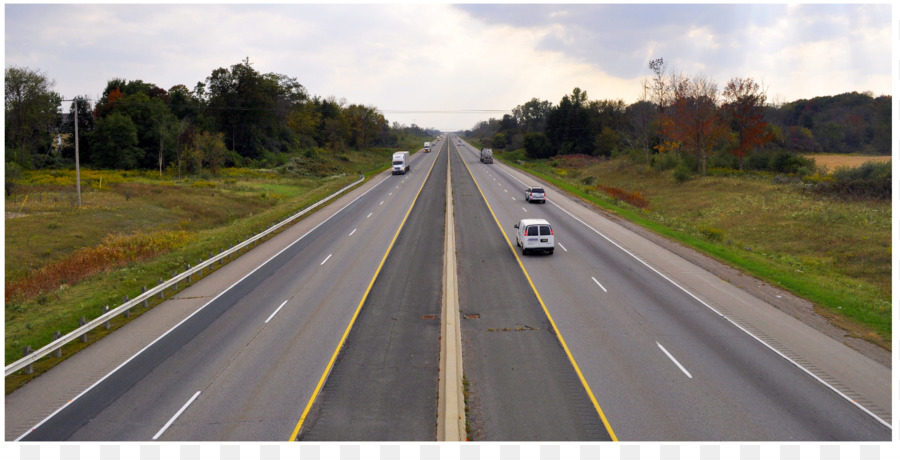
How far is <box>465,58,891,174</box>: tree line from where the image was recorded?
7300cm

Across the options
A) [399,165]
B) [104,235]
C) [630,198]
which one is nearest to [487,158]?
[399,165]

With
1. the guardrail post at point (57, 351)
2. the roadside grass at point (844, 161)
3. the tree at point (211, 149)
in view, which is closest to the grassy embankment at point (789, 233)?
the roadside grass at point (844, 161)

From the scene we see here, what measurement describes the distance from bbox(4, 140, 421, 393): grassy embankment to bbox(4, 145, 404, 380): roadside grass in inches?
2.2

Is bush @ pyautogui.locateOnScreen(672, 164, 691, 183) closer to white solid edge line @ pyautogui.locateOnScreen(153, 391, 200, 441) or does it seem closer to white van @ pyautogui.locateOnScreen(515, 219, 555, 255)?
white van @ pyautogui.locateOnScreen(515, 219, 555, 255)

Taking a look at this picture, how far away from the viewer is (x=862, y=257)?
102 feet

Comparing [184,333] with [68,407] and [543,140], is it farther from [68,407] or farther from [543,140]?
[543,140]

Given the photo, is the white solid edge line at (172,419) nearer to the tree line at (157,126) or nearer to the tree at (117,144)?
the tree line at (157,126)

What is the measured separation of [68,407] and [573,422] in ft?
37.4

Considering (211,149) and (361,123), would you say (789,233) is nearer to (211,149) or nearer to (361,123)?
(211,149)

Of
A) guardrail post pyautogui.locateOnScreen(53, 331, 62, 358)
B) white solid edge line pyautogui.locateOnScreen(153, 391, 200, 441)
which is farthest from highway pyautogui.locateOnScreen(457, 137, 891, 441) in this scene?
guardrail post pyautogui.locateOnScreen(53, 331, 62, 358)

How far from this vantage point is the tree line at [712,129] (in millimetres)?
73000

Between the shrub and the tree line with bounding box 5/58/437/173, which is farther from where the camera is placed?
the tree line with bounding box 5/58/437/173

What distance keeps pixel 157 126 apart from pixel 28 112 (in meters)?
15.3

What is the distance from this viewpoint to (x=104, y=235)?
124ft
